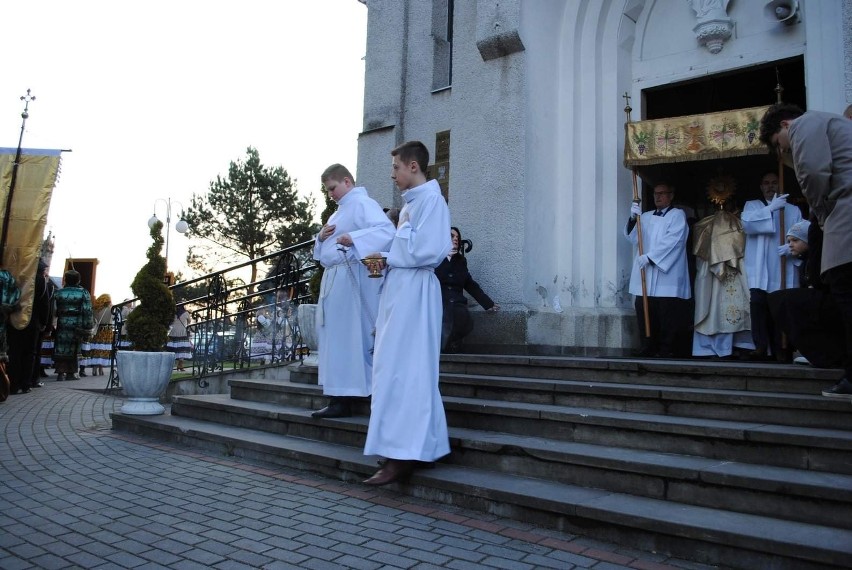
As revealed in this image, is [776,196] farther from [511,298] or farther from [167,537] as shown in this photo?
[167,537]

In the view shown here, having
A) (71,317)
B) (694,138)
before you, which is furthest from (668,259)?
(71,317)

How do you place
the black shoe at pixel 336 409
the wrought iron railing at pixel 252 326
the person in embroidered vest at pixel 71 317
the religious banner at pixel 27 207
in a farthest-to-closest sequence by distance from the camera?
the person in embroidered vest at pixel 71 317 → the religious banner at pixel 27 207 → the wrought iron railing at pixel 252 326 → the black shoe at pixel 336 409

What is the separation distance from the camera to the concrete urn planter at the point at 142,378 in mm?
7742

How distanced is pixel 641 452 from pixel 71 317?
1280 centimetres

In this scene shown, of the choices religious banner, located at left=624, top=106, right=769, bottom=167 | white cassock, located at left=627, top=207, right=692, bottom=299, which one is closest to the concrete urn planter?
white cassock, located at left=627, top=207, right=692, bottom=299

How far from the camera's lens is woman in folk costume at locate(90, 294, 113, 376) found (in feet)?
54.0

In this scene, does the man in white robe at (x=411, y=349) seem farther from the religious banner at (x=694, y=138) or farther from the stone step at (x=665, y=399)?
the religious banner at (x=694, y=138)

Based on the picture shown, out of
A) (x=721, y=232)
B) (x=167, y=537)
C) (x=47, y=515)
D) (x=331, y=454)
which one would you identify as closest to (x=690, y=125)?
(x=721, y=232)

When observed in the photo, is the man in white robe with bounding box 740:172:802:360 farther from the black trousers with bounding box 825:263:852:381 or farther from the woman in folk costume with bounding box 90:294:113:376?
the woman in folk costume with bounding box 90:294:113:376

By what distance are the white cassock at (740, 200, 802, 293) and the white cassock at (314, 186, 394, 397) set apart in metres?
3.92

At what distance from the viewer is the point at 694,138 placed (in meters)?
7.50

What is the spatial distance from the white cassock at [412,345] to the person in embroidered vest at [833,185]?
2.38 meters

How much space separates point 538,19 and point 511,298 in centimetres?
373

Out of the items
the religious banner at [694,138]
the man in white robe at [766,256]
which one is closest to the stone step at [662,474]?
the man in white robe at [766,256]
